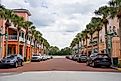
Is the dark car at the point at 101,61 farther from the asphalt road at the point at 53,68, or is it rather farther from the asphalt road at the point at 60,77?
the asphalt road at the point at 60,77

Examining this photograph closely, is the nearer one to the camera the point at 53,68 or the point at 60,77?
the point at 60,77

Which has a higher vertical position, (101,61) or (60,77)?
(101,61)

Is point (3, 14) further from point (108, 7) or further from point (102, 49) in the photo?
point (102, 49)

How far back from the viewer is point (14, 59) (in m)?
36.8

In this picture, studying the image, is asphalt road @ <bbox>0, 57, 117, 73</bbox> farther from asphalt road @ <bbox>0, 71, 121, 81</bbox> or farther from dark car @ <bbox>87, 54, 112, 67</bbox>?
asphalt road @ <bbox>0, 71, 121, 81</bbox>

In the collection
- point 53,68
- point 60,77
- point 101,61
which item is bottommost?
point 53,68

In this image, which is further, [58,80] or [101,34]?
[101,34]

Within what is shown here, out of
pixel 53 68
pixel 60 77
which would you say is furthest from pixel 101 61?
pixel 60 77

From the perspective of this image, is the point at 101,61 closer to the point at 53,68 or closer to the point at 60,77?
the point at 53,68

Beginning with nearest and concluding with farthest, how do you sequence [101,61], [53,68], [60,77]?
[60,77]
[53,68]
[101,61]

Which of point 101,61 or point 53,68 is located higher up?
point 101,61

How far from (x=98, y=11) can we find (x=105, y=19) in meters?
2.53

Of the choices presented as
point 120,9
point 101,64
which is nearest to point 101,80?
point 101,64

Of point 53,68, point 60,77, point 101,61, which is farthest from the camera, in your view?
point 101,61
